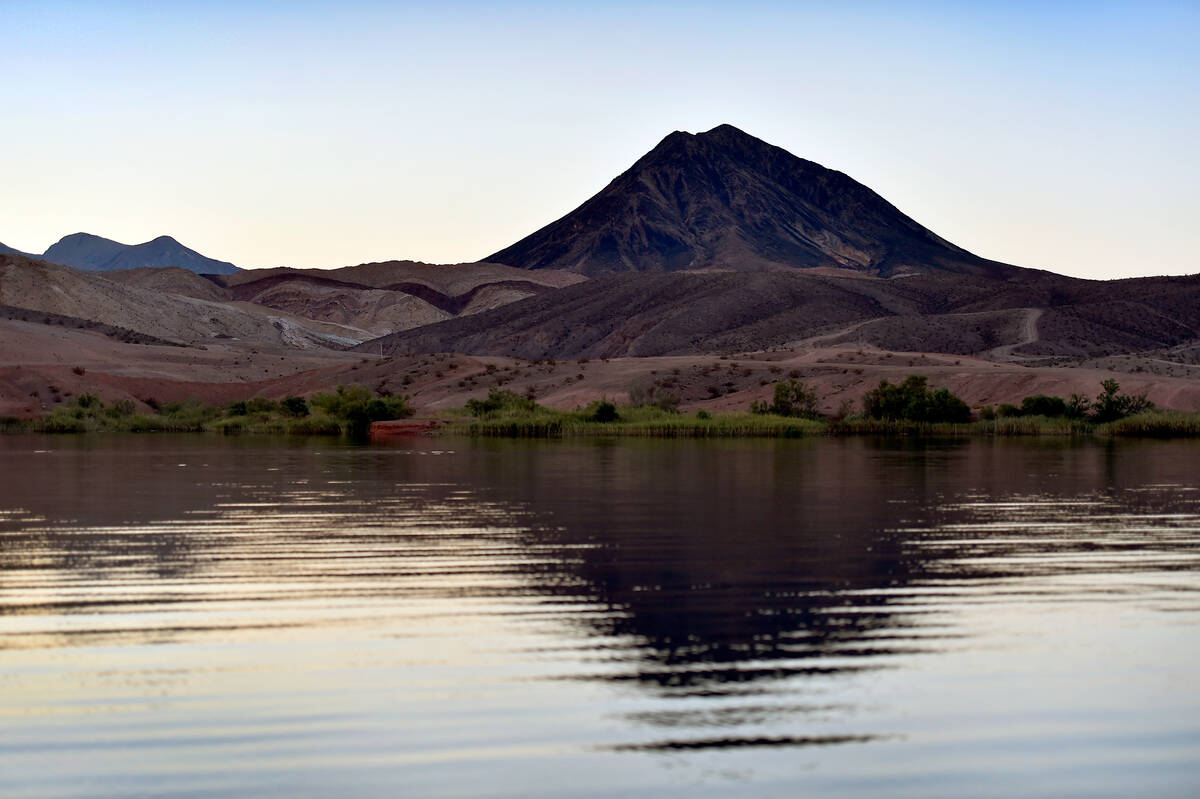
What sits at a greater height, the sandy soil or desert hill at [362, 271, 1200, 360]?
desert hill at [362, 271, 1200, 360]

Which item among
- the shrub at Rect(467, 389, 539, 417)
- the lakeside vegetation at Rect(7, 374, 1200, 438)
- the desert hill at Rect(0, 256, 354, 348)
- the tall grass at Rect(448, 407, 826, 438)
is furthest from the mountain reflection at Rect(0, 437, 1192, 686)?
the desert hill at Rect(0, 256, 354, 348)

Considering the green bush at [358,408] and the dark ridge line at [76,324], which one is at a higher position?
the dark ridge line at [76,324]

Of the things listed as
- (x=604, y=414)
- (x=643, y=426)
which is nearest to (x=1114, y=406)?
(x=643, y=426)

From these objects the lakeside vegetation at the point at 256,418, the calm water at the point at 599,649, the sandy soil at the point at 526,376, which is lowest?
the calm water at the point at 599,649

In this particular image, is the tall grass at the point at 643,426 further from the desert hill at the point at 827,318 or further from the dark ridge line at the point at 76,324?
the dark ridge line at the point at 76,324

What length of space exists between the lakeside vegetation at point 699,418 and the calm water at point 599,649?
32.1 metres

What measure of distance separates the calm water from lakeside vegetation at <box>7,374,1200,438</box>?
3210cm

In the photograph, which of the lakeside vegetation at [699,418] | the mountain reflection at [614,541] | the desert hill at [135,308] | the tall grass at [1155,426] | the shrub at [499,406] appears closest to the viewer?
the mountain reflection at [614,541]

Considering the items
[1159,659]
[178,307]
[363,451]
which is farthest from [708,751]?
[178,307]

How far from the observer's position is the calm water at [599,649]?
25.2 ft

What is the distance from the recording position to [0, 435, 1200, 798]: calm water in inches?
303

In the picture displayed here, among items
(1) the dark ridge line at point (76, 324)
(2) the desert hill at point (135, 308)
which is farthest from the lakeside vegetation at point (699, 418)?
(2) the desert hill at point (135, 308)

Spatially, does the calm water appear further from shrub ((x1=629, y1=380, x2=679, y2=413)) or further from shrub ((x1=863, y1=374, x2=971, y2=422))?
shrub ((x1=629, y1=380, x2=679, y2=413))

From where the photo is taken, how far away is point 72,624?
11672 millimetres
